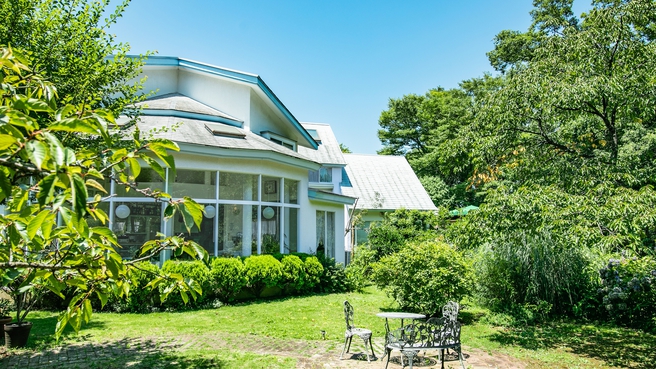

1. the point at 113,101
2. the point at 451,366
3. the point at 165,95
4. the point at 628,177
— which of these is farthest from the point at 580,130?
the point at 165,95

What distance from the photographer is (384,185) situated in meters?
26.1

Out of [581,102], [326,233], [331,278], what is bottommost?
[331,278]

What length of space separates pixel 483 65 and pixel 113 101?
3726 centimetres

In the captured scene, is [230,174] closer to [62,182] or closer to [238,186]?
[238,186]

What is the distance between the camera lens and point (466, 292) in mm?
10164

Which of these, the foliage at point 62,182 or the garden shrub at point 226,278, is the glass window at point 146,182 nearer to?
the garden shrub at point 226,278

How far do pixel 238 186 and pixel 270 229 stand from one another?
1.71m

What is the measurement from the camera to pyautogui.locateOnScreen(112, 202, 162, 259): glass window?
1134 centimetres

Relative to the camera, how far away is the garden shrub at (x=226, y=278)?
11383 mm

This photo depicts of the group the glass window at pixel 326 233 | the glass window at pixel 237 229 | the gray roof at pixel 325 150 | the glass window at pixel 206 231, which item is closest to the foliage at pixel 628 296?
the glass window at pixel 326 233

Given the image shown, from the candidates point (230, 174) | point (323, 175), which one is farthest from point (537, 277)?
point (323, 175)

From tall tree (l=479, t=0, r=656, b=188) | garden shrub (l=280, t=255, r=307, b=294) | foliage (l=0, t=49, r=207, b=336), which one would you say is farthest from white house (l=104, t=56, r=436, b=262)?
tall tree (l=479, t=0, r=656, b=188)

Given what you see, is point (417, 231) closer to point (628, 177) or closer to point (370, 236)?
point (370, 236)

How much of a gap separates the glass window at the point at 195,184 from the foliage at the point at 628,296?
10539 mm
